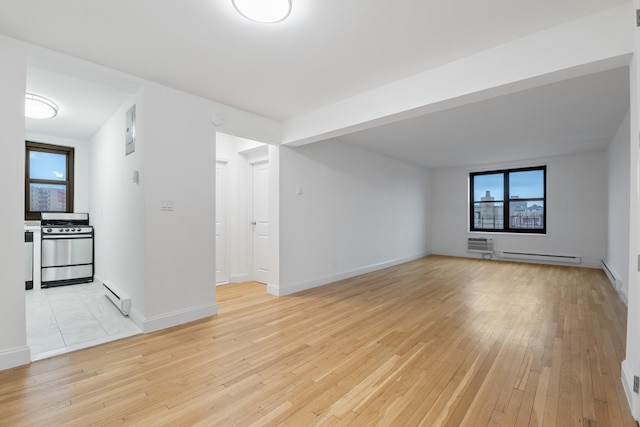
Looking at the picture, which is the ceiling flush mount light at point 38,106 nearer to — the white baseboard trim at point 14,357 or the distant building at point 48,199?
the distant building at point 48,199

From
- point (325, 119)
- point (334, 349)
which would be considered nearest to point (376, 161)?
point (325, 119)

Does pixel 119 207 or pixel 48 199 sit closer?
pixel 119 207

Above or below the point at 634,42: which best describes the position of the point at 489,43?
above

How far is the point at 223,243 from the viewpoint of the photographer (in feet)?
16.6

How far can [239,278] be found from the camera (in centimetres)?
514

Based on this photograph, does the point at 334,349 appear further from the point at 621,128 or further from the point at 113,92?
the point at 621,128

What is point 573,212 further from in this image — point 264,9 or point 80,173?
point 80,173

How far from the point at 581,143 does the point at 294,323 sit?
245 inches

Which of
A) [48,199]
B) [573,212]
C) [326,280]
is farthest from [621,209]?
[48,199]

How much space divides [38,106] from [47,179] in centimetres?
240

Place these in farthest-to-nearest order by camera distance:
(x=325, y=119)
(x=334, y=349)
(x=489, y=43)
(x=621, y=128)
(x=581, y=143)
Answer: (x=581, y=143)
(x=621, y=128)
(x=325, y=119)
(x=334, y=349)
(x=489, y=43)

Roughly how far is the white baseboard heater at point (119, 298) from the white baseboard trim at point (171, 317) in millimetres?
91

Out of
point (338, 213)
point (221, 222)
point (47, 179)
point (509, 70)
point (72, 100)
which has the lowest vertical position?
point (221, 222)

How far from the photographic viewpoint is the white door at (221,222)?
5.03 meters
